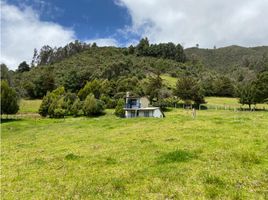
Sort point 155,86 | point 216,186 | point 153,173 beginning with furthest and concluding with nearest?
point 155,86
point 153,173
point 216,186

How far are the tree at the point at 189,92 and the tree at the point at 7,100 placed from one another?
184 feet

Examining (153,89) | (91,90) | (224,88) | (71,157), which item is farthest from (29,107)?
(71,157)

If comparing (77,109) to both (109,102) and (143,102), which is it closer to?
(109,102)

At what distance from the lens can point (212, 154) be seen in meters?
15.6

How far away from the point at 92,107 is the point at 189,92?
3580 cm

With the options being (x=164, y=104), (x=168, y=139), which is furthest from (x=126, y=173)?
(x=164, y=104)

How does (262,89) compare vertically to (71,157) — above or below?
above

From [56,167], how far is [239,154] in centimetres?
923

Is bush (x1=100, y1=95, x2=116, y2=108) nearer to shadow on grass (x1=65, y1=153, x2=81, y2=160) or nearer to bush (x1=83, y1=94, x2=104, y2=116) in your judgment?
bush (x1=83, y1=94, x2=104, y2=116)

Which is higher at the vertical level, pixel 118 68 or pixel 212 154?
pixel 118 68

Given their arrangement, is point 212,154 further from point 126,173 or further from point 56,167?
point 56,167

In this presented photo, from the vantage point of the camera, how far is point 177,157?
15.1 m

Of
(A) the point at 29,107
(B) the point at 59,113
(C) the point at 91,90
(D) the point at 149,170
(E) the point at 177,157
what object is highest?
(C) the point at 91,90

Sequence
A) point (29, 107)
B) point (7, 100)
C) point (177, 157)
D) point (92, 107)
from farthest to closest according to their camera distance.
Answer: point (29, 107)
point (92, 107)
point (7, 100)
point (177, 157)
